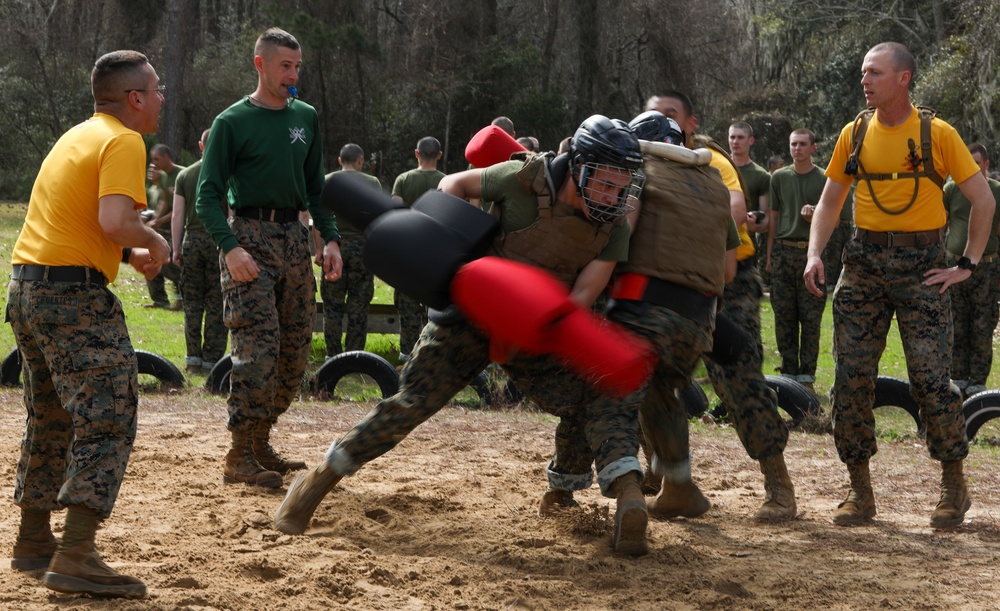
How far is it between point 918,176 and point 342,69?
2836 cm

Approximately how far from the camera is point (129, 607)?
4215 millimetres

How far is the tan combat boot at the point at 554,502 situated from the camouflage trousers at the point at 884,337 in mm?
1585

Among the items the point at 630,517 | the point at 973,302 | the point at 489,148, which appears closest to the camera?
the point at 630,517

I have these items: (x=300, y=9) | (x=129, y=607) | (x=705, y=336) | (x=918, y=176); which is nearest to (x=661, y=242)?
(x=705, y=336)

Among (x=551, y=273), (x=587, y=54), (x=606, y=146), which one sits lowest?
(x=551, y=273)

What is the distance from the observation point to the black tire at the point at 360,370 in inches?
360

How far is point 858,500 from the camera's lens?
611 centimetres

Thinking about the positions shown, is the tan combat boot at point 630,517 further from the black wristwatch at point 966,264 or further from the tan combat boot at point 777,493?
the black wristwatch at point 966,264

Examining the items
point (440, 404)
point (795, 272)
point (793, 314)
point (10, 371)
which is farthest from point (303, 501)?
point (795, 272)

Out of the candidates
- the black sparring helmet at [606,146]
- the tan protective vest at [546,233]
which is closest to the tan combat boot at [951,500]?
the tan protective vest at [546,233]

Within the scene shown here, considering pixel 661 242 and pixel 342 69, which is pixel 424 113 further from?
pixel 661 242

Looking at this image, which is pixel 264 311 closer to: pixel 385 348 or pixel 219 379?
pixel 219 379

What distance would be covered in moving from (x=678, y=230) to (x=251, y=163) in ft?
7.99

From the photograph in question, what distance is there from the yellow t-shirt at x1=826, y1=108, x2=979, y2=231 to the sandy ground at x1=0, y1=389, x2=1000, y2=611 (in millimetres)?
1666
